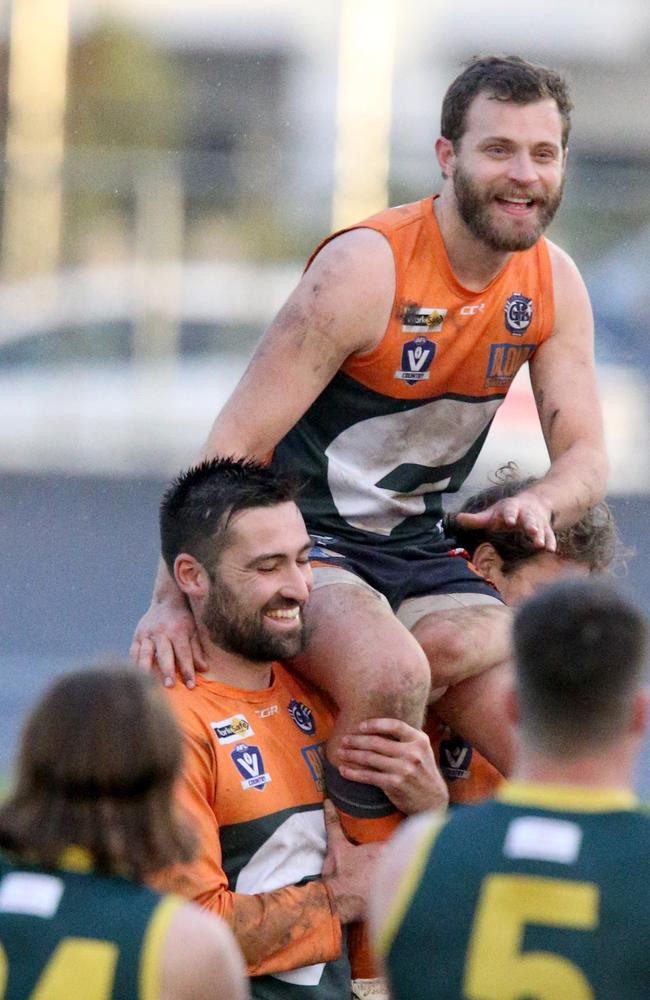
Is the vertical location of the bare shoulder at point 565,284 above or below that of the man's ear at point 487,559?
above

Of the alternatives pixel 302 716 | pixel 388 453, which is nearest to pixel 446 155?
pixel 388 453

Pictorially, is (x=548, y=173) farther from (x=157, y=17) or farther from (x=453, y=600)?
(x=157, y=17)

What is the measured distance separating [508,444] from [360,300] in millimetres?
12049

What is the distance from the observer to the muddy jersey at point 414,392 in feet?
14.0

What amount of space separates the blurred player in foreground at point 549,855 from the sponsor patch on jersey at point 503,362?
194 centimetres

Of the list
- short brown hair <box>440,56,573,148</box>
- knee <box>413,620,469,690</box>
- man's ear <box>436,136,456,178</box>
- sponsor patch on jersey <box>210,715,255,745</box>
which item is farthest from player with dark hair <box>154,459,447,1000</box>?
short brown hair <box>440,56,573,148</box>

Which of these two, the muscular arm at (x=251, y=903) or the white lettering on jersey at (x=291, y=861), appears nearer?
the muscular arm at (x=251, y=903)

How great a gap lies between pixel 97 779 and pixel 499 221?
2.24 meters

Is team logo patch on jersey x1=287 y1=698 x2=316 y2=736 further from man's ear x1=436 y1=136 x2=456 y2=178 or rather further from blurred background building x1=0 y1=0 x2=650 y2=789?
blurred background building x1=0 y1=0 x2=650 y2=789

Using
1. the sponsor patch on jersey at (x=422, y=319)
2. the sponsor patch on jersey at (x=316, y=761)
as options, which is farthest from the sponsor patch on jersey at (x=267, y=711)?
the sponsor patch on jersey at (x=422, y=319)

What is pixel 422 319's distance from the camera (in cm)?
426

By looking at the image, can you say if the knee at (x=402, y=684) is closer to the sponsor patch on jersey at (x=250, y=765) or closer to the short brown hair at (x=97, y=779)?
Result: the sponsor patch on jersey at (x=250, y=765)

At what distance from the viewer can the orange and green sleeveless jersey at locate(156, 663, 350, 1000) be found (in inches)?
142

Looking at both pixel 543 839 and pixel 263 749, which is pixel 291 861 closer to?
pixel 263 749
